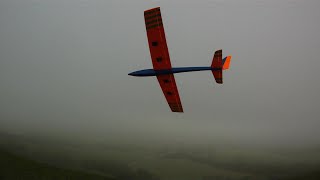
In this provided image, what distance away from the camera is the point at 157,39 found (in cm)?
1716

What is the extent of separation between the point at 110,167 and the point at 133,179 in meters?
4.59

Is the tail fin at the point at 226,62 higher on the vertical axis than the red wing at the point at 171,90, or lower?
higher

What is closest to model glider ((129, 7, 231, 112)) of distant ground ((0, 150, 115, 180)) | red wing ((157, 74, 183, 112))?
red wing ((157, 74, 183, 112))

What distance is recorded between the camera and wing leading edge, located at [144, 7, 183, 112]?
1661 cm

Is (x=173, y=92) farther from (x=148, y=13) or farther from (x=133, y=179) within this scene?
(x=133, y=179)

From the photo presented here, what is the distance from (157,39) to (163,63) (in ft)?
4.84

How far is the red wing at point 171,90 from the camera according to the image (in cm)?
1861

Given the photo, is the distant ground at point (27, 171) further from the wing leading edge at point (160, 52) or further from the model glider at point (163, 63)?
the model glider at point (163, 63)

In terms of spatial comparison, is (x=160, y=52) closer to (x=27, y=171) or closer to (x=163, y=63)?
(x=163, y=63)

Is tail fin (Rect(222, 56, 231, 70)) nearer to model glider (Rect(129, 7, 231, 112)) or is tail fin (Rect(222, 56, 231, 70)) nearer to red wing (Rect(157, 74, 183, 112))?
model glider (Rect(129, 7, 231, 112))

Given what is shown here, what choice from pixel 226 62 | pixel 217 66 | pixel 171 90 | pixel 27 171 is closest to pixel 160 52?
pixel 171 90

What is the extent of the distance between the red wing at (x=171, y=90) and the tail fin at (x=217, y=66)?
248 cm

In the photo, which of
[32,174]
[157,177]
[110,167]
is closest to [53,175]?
[32,174]

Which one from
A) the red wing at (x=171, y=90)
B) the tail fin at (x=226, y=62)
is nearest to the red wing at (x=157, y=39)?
the red wing at (x=171, y=90)
